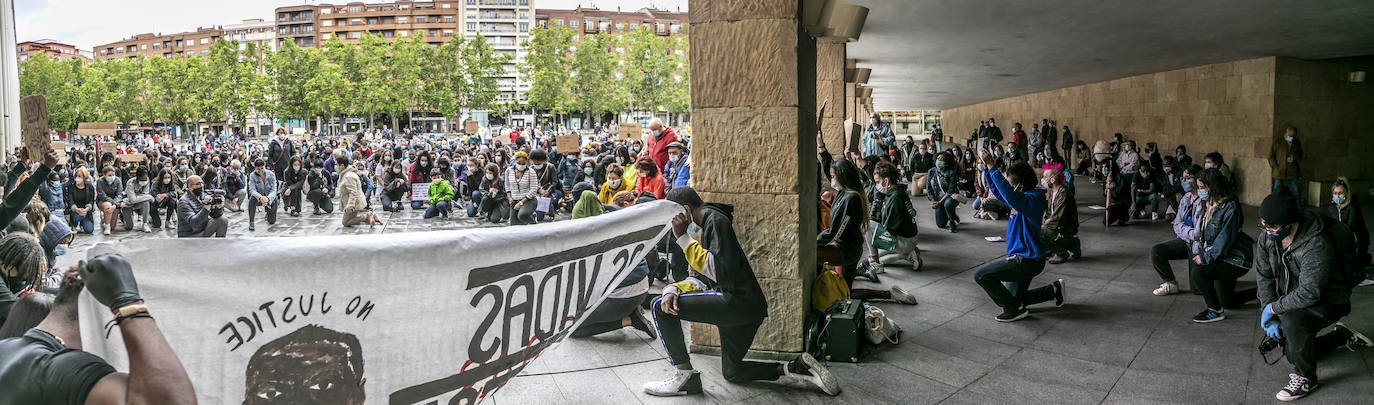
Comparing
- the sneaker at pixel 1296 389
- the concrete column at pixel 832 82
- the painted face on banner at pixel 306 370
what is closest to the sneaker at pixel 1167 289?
the sneaker at pixel 1296 389

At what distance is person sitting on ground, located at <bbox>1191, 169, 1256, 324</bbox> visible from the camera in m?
6.75

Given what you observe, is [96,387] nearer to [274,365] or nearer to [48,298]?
[274,365]

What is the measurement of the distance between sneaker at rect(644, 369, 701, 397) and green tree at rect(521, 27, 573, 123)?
74.3 meters

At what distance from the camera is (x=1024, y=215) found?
6.91 m

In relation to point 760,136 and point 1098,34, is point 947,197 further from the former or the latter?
point 760,136

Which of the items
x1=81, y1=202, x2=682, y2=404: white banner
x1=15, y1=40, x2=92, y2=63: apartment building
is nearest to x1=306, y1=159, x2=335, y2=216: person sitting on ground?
x1=81, y1=202, x2=682, y2=404: white banner

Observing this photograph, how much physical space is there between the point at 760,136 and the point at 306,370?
391 cm

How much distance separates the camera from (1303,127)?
1666 cm

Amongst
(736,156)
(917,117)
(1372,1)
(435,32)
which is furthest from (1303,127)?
(435,32)

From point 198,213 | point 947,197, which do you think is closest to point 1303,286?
point 947,197

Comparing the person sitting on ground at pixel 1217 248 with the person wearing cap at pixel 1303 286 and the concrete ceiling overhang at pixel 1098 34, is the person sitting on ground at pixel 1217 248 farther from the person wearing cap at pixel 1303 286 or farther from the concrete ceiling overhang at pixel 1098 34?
the concrete ceiling overhang at pixel 1098 34

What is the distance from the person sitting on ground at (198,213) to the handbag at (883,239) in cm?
973

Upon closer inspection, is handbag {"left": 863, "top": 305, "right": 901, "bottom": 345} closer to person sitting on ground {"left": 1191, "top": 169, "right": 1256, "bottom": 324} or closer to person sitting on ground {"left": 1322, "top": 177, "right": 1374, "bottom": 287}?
person sitting on ground {"left": 1191, "top": 169, "right": 1256, "bottom": 324}

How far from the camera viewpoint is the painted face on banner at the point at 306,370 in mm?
2309
